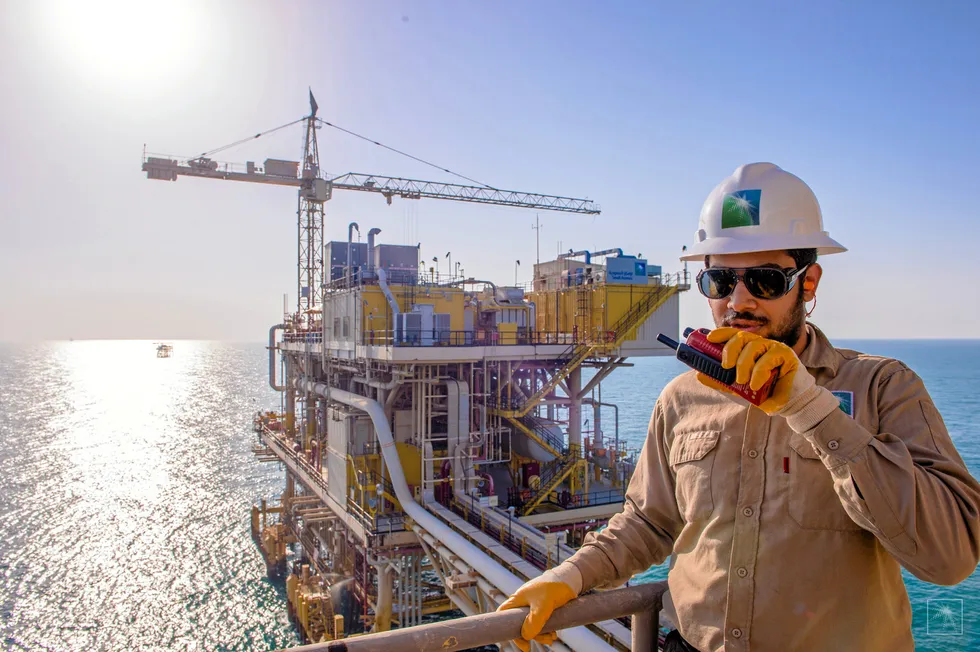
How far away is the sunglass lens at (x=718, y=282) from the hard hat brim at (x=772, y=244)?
107 millimetres

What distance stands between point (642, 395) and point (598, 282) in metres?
85.3

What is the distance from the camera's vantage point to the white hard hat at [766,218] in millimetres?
3180

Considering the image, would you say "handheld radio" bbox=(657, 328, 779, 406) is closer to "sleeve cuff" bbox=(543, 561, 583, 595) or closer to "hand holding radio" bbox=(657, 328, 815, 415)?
"hand holding radio" bbox=(657, 328, 815, 415)

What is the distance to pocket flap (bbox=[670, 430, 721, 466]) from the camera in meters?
3.32

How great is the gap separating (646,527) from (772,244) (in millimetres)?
1838

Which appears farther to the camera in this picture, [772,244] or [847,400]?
[772,244]

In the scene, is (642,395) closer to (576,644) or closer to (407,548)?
(407,548)

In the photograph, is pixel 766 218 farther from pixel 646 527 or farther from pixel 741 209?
pixel 646 527

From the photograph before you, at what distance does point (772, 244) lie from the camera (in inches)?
124

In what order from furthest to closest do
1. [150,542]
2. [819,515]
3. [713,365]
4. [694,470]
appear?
[150,542], [694,470], [819,515], [713,365]

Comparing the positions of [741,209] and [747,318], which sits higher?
[741,209]

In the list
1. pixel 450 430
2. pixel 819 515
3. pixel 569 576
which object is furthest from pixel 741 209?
pixel 450 430

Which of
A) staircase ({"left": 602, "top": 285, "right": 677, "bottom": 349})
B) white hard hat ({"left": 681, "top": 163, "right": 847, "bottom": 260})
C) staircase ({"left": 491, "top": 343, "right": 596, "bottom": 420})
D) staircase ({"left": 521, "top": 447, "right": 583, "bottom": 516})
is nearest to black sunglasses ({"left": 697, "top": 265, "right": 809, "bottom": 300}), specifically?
white hard hat ({"left": 681, "top": 163, "right": 847, "bottom": 260})

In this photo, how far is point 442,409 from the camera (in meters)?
25.2
